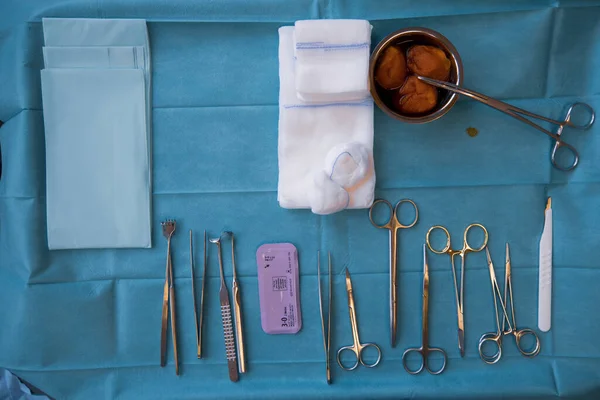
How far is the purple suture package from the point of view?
1322mm

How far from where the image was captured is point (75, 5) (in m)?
1.30

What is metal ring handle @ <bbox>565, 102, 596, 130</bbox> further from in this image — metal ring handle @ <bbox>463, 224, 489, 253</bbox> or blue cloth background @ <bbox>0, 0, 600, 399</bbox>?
metal ring handle @ <bbox>463, 224, 489, 253</bbox>

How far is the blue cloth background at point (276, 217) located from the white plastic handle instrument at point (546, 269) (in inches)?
0.8

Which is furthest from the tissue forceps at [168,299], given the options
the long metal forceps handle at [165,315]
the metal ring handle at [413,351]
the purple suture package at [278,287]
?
the metal ring handle at [413,351]

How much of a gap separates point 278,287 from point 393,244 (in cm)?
30

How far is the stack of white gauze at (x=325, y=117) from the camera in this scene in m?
1.21

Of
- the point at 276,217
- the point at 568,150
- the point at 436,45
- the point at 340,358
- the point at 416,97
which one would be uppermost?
the point at 436,45

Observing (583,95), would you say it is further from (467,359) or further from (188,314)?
(188,314)

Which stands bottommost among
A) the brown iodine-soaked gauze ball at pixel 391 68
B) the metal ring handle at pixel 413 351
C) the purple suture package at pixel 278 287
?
the metal ring handle at pixel 413 351

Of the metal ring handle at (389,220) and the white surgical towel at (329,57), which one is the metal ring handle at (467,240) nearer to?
the metal ring handle at (389,220)

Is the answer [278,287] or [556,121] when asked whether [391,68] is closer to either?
[556,121]

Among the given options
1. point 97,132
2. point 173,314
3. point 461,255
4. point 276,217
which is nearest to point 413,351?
point 461,255

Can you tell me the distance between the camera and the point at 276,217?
1334mm

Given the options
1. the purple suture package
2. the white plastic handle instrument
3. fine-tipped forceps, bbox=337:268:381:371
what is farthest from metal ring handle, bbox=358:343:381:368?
the white plastic handle instrument
